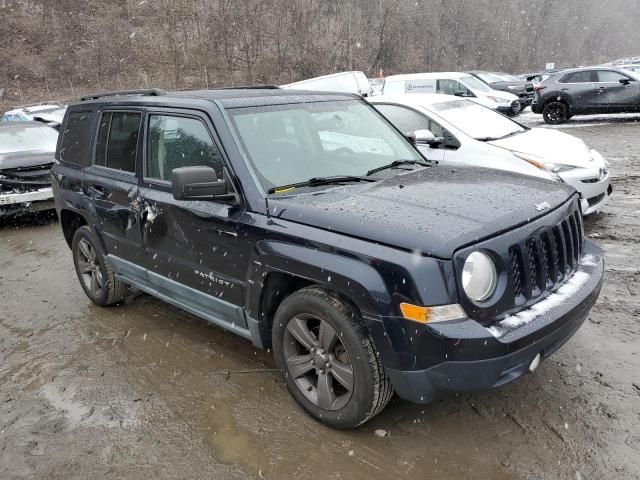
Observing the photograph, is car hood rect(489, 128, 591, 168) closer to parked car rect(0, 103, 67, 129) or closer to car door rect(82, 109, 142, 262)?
car door rect(82, 109, 142, 262)

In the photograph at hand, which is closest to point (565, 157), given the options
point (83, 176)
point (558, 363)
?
point (558, 363)

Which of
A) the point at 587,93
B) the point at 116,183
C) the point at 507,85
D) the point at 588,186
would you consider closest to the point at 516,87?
the point at 507,85

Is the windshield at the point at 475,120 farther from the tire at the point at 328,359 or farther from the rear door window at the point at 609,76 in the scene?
the rear door window at the point at 609,76

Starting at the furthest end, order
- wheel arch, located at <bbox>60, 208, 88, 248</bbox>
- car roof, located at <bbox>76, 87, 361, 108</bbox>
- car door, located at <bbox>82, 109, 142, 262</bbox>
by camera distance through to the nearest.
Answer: wheel arch, located at <bbox>60, 208, 88, 248</bbox> → car door, located at <bbox>82, 109, 142, 262</bbox> → car roof, located at <bbox>76, 87, 361, 108</bbox>

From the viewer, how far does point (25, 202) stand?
8.35 metres

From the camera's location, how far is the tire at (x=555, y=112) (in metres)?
15.9

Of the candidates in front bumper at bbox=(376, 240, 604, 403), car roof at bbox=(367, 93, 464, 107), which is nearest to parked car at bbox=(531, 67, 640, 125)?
car roof at bbox=(367, 93, 464, 107)

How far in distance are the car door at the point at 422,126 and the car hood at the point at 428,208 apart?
3.20 meters

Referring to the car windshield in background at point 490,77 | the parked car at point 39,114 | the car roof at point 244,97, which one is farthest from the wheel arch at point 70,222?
the car windshield in background at point 490,77

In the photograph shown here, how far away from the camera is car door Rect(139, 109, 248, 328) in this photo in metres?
3.37

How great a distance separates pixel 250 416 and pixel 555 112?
15.6 m

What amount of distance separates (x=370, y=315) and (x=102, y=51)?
39753mm

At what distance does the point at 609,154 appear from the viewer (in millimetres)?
10656

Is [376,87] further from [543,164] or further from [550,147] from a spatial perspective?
[543,164]
